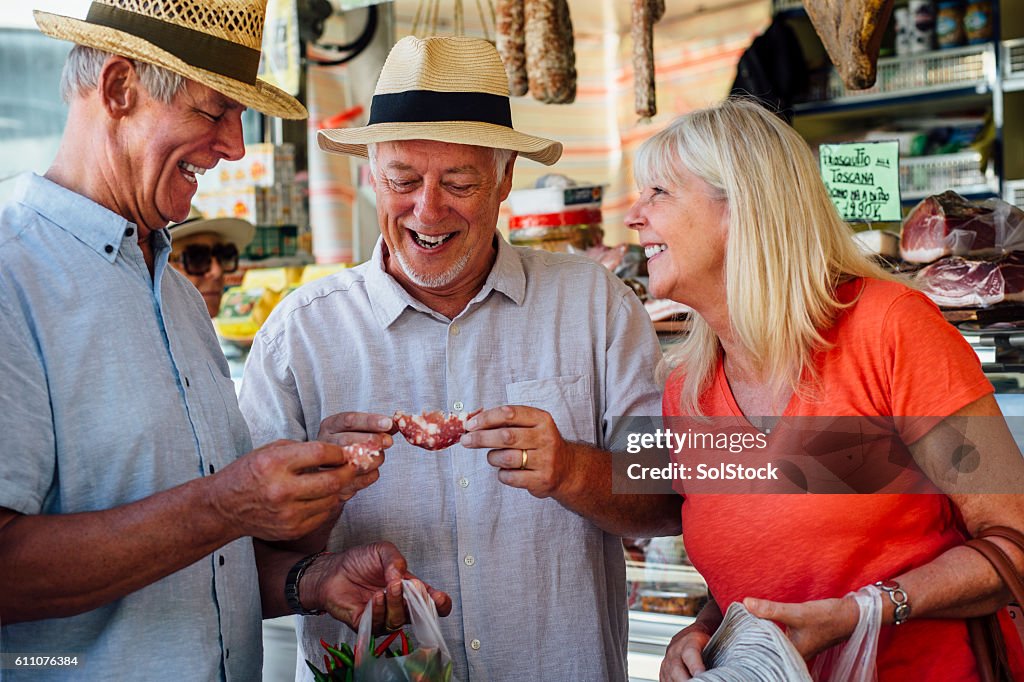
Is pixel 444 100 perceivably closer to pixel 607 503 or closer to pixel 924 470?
pixel 607 503

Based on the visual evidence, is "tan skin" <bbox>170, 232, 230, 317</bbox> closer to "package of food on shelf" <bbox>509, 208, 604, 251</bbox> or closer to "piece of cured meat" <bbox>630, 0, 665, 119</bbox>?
"package of food on shelf" <bbox>509, 208, 604, 251</bbox>

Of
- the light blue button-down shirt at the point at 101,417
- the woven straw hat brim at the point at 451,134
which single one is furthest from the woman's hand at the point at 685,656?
the woven straw hat brim at the point at 451,134

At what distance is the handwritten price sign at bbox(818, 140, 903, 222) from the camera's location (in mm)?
2830

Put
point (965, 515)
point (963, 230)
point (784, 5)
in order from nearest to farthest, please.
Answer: point (965, 515) < point (963, 230) < point (784, 5)

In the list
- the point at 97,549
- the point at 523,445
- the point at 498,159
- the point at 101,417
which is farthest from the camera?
the point at 498,159

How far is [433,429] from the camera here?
1959mm

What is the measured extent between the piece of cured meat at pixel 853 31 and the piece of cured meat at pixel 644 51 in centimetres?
113

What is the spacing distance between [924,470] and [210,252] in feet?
11.7

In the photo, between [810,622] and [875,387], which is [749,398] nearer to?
[875,387]

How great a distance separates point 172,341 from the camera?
1.80m

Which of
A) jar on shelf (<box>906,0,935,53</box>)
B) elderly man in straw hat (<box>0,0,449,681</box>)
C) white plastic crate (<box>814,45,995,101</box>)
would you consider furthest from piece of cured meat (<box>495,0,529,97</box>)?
elderly man in straw hat (<box>0,0,449,681</box>)

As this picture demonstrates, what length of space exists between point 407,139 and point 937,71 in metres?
4.38

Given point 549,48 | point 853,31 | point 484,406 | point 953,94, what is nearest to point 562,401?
point 484,406

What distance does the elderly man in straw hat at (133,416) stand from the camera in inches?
60.2
